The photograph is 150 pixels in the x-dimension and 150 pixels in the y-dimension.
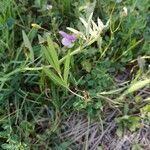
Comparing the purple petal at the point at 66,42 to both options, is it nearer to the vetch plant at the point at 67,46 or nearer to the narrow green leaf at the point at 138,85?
the vetch plant at the point at 67,46

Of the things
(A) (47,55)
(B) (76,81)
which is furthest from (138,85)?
(A) (47,55)

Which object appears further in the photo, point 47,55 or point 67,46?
point 67,46

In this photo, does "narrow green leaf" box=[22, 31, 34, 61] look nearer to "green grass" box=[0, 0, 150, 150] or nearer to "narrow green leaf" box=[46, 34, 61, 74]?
"green grass" box=[0, 0, 150, 150]

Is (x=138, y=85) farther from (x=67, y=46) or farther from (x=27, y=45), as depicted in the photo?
(x=27, y=45)

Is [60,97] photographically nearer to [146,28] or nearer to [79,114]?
[79,114]

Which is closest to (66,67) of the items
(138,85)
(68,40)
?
(68,40)

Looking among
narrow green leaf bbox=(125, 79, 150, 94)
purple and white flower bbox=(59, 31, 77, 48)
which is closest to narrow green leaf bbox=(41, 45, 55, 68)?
purple and white flower bbox=(59, 31, 77, 48)

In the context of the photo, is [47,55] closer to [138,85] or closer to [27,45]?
[27,45]

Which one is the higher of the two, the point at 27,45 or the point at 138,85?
the point at 27,45

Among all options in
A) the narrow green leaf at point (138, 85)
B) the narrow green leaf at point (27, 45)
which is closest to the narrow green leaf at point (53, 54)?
the narrow green leaf at point (27, 45)
